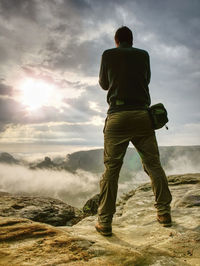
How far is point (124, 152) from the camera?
129 inches

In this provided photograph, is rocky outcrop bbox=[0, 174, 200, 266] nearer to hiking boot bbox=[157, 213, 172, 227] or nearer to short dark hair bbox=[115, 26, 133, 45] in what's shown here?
hiking boot bbox=[157, 213, 172, 227]

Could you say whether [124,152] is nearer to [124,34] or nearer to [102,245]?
[102,245]

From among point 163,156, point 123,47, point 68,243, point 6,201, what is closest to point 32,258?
point 68,243

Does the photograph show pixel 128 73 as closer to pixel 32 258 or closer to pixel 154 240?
pixel 154 240

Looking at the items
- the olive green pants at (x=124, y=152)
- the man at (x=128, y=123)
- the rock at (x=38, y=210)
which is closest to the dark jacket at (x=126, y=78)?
the man at (x=128, y=123)

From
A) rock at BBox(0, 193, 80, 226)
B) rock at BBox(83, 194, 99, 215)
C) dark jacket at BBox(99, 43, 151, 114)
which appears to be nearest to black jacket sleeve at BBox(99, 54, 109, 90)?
dark jacket at BBox(99, 43, 151, 114)

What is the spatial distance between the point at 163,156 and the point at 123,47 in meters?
60.9

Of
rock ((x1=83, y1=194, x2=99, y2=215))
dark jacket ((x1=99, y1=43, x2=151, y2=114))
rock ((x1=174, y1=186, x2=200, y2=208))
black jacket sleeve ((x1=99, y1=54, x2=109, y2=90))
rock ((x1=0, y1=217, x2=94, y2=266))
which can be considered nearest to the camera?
rock ((x1=0, y1=217, x2=94, y2=266))

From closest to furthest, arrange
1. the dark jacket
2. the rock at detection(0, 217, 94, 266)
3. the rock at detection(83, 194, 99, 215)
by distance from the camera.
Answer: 1. the rock at detection(0, 217, 94, 266)
2. the dark jacket
3. the rock at detection(83, 194, 99, 215)

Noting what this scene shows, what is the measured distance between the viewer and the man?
3.18 metres

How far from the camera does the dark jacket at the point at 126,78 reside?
10.9 feet

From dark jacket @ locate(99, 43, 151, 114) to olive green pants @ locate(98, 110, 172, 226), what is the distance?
0.65 feet

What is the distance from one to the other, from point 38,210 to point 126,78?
4.84 metres

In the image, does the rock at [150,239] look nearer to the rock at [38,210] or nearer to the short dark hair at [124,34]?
the rock at [38,210]
